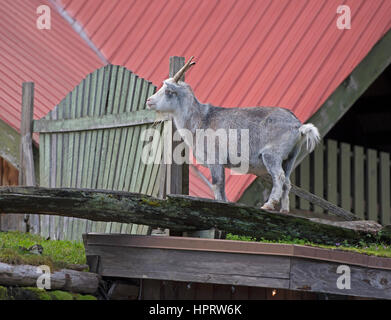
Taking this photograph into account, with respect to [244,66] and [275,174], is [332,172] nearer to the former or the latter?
[244,66]

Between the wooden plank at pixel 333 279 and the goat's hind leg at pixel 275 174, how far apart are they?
83cm

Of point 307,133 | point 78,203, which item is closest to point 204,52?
point 307,133

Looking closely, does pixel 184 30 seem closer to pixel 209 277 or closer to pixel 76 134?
pixel 76 134

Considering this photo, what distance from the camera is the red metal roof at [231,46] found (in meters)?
9.93

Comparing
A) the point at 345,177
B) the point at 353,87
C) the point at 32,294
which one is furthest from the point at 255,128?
the point at 345,177

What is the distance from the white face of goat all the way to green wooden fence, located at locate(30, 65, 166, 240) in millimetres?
498

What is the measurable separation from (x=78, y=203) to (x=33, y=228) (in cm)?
340

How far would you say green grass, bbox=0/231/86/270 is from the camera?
6092mm

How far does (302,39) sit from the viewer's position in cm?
1070

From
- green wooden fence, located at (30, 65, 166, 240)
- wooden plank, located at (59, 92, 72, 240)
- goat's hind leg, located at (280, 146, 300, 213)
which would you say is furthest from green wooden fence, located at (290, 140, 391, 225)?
goat's hind leg, located at (280, 146, 300, 213)

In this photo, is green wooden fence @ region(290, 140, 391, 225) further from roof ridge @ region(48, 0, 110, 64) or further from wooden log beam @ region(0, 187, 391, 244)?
roof ridge @ region(48, 0, 110, 64)

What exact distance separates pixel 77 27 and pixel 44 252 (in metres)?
7.88

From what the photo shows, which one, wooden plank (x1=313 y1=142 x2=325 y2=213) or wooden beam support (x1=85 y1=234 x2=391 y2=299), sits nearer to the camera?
wooden beam support (x1=85 y1=234 x2=391 y2=299)

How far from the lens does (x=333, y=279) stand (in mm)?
6051
